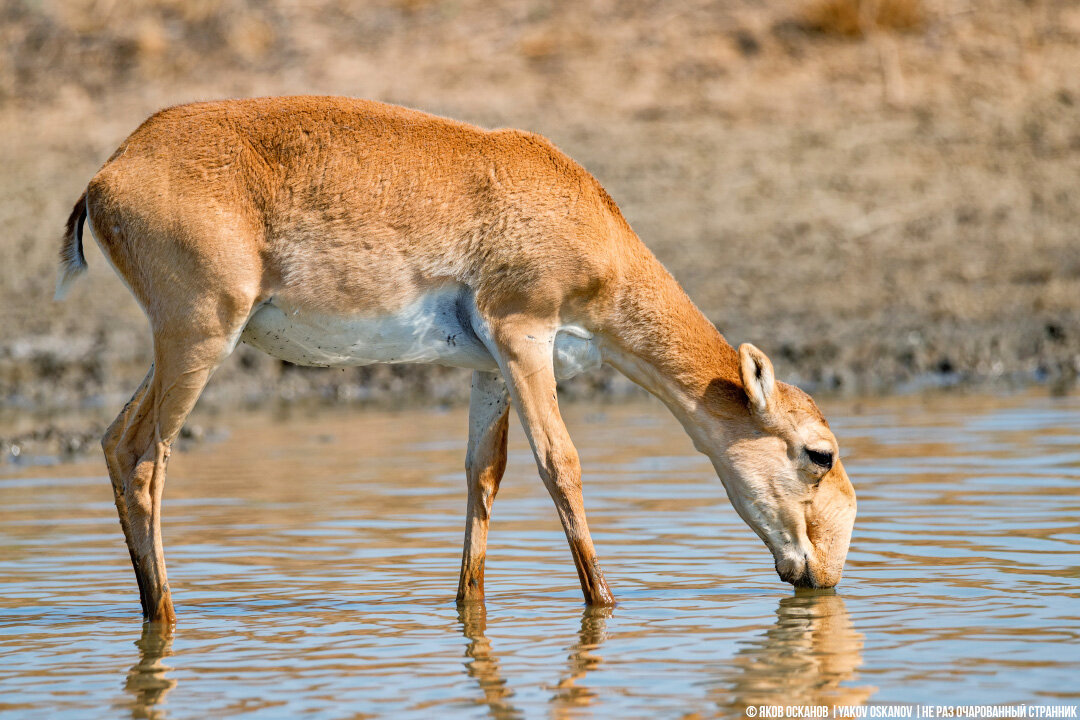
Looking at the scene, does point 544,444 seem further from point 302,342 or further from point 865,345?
point 865,345

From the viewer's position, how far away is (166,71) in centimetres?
1959

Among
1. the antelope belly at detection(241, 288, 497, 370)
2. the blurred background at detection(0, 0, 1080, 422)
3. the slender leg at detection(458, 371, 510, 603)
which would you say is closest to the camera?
the antelope belly at detection(241, 288, 497, 370)

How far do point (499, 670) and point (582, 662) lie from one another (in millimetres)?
307

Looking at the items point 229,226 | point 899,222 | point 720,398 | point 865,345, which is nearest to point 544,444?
point 720,398

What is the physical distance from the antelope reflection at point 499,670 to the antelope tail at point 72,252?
2.19m

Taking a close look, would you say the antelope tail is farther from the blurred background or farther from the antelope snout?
the blurred background

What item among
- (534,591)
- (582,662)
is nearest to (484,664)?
(582,662)

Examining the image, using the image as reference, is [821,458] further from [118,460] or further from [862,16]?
[862,16]

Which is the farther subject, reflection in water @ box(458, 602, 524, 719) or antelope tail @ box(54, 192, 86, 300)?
antelope tail @ box(54, 192, 86, 300)

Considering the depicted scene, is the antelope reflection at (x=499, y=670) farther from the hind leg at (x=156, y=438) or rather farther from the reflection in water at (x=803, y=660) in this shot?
the hind leg at (x=156, y=438)

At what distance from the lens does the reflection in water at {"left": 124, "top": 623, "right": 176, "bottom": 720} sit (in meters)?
5.54

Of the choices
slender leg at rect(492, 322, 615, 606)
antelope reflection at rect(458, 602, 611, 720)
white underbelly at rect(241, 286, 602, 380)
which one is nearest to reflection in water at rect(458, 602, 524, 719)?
antelope reflection at rect(458, 602, 611, 720)

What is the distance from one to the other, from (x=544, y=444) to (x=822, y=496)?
124cm

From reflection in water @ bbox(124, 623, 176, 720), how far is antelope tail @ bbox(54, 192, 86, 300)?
1.51m
